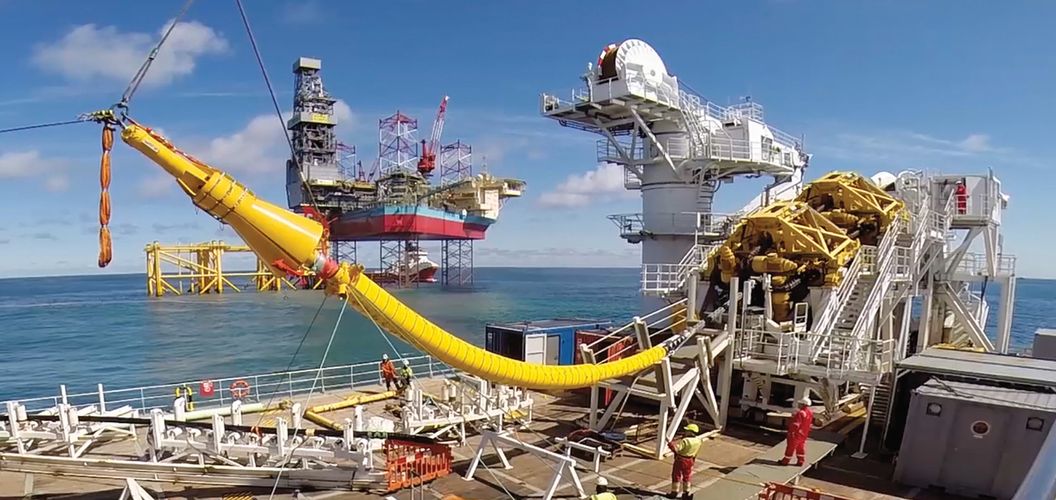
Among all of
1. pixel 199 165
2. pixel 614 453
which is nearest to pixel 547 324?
pixel 614 453

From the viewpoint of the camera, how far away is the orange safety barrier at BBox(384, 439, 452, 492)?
39.6 feet

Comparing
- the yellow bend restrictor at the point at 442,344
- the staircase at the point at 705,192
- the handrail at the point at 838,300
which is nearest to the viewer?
the yellow bend restrictor at the point at 442,344

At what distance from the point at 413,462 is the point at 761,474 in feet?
20.7

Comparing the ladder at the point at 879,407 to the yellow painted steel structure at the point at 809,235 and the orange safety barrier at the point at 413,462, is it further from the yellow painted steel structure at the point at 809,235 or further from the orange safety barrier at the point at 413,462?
the orange safety barrier at the point at 413,462

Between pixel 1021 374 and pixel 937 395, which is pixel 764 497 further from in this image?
pixel 1021 374

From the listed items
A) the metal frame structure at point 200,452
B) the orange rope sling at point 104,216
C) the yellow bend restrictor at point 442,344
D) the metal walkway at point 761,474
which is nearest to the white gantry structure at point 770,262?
the metal walkway at point 761,474

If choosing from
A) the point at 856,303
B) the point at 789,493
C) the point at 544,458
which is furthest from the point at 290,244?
the point at 856,303

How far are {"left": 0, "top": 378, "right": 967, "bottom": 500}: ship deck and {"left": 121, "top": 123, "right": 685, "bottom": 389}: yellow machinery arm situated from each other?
9.21ft

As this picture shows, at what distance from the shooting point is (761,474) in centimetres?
1166

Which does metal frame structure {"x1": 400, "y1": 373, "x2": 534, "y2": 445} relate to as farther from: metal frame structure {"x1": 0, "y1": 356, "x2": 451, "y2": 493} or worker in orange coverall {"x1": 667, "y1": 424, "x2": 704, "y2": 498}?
worker in orange coverall {"x1": 667, "y1": 424, "x2": 704, "y2": 498}

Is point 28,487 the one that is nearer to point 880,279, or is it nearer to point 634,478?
point 634,478

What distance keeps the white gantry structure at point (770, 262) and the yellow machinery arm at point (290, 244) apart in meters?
5.66

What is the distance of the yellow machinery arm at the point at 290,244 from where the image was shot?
8.98 metres

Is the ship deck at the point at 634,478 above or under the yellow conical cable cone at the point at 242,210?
under
